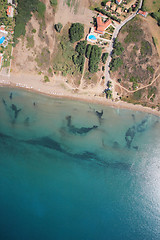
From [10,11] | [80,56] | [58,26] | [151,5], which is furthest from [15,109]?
[151,5]

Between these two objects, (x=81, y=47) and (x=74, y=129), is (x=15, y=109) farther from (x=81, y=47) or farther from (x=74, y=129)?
(x=81, y=47)

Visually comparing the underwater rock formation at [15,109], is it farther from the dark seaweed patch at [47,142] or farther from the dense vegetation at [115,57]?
the dense vegetation at [115,57]

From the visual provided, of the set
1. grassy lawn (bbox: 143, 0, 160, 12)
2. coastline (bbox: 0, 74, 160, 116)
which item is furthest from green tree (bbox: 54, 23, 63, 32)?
grassy lawn (bbox: 143, 0, 160, 12)

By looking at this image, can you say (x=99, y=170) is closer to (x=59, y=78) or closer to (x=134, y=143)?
Result: (x=134, y=143)

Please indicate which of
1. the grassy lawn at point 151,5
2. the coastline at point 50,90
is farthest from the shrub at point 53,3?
the grassy lawn at point 151,5

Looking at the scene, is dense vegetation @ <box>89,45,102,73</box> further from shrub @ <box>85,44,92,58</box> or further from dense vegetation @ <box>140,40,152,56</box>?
dense vegetation @ <box>140,40,152,56</box>
